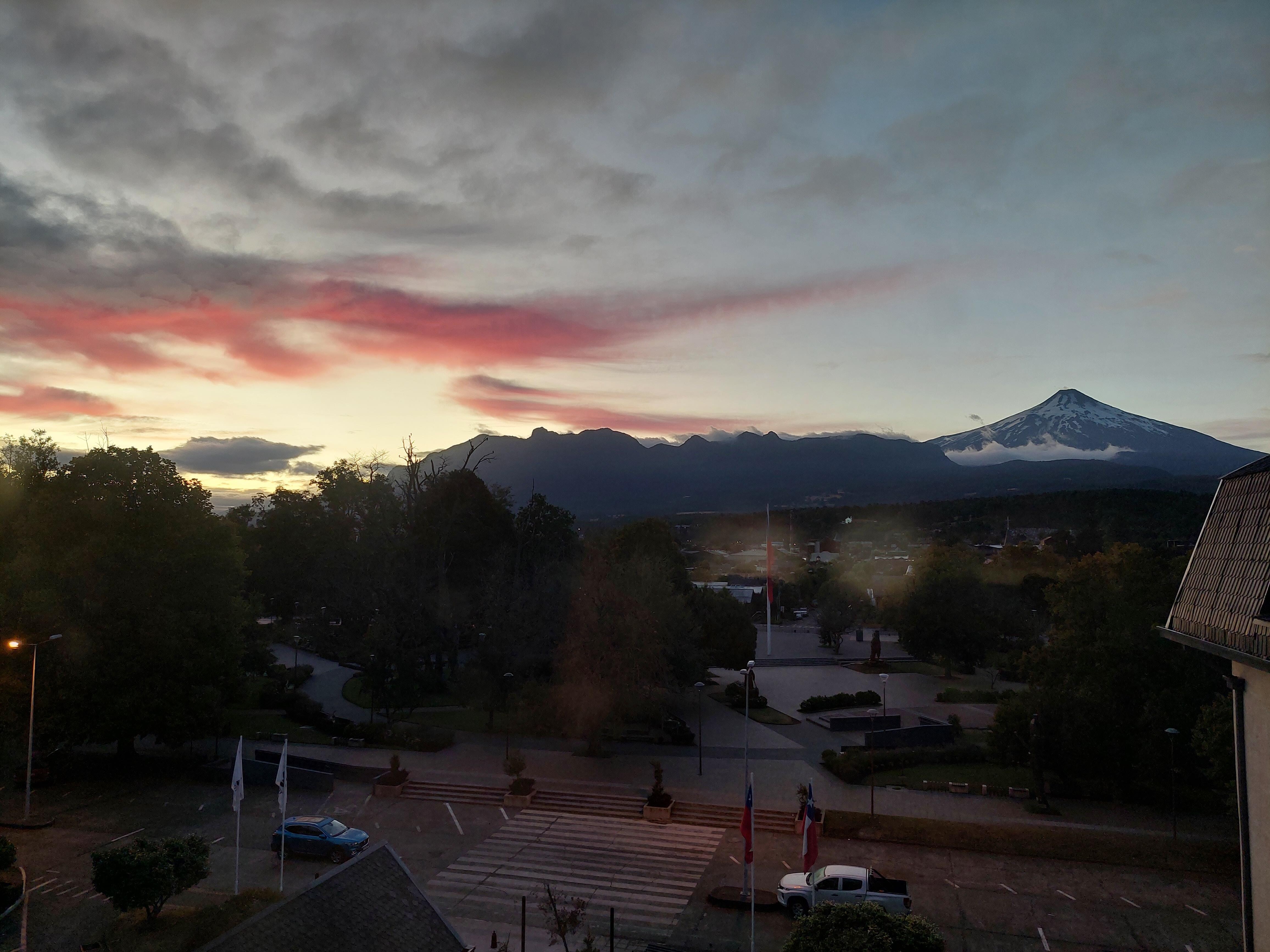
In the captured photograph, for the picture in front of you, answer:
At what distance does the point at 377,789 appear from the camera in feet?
104

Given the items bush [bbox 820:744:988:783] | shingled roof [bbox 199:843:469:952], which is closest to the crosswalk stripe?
bush [bbox 820:744:988:783]

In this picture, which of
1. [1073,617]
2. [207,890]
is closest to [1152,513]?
[1073,617]

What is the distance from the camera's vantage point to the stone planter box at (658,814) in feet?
95.0

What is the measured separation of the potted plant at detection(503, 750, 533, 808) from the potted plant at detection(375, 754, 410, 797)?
4.44 metres

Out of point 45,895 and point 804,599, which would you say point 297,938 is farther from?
point 804,599

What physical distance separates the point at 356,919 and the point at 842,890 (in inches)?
577

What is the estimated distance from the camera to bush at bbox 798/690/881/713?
4491 centimetres

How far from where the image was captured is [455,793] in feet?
104

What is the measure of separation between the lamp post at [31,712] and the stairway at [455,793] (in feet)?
44.6

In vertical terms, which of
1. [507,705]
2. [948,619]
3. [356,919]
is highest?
[356,919]

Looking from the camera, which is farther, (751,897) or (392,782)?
(392,782)

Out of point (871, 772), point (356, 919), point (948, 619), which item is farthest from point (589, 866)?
point (948, 619)

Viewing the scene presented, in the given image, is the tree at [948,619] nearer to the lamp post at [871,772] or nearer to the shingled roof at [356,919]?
the lamp post at [871,772]

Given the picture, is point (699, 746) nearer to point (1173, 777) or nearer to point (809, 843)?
point (809, 843)
